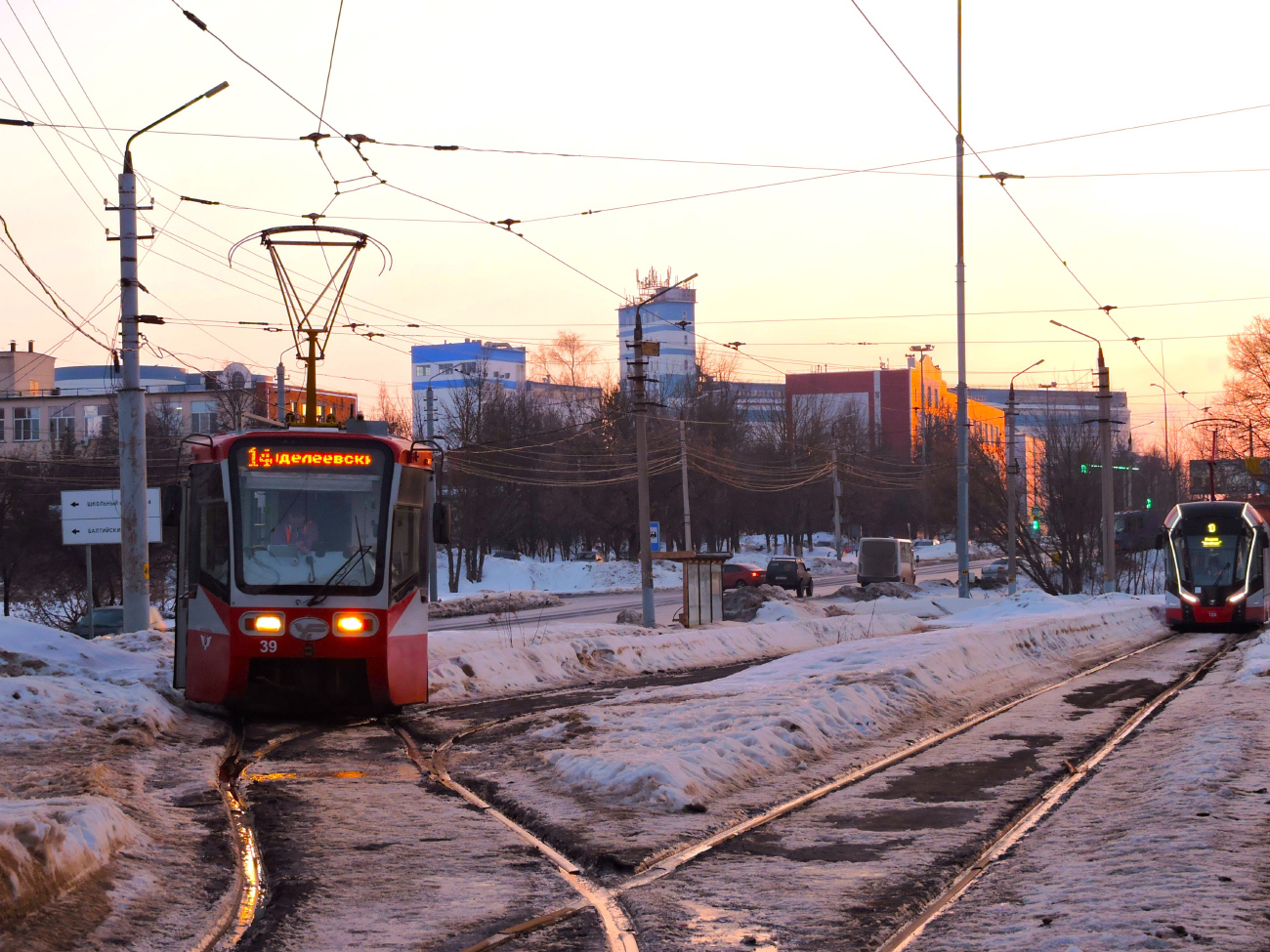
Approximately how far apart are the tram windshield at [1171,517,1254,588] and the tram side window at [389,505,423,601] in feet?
80.7

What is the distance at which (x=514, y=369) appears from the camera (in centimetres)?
15250

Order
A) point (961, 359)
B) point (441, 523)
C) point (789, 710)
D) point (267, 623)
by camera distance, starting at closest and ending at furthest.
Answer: point (789, 710)
point (267, 623)
point (441, 523)
point (961, 359)

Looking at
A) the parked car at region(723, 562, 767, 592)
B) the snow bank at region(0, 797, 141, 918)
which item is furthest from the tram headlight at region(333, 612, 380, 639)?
the parked car at region(723, 562, 767, 592)

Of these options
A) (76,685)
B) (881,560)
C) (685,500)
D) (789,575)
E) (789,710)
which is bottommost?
(789,575)

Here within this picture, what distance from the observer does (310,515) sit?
1265 cm

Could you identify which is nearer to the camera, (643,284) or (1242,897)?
(1242,897)

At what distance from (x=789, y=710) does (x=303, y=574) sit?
15.3ft

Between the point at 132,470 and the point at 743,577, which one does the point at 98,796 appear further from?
the point at 743,577

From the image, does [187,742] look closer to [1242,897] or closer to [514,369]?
[1242,897]

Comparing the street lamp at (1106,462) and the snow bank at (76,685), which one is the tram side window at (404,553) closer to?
the snow bank at (76,685)

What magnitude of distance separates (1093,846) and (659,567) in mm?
61646

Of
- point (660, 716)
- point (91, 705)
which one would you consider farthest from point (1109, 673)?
point (91, 705)

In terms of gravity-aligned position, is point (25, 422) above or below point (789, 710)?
above

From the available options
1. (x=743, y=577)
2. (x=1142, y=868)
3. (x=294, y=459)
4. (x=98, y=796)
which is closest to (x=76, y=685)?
(x=294, y=459)
